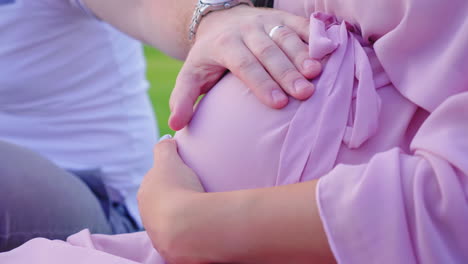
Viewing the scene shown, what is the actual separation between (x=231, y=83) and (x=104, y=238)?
12.4 inches

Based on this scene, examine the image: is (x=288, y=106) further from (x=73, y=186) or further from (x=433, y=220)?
(x=73, y=186)

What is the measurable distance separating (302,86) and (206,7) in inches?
15.8

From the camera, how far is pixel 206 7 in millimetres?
1268

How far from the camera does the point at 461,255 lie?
77 cm

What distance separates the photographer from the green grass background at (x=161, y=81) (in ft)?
11.2

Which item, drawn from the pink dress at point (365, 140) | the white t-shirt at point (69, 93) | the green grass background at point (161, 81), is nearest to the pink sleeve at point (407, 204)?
the pink dress at point (365, 140)

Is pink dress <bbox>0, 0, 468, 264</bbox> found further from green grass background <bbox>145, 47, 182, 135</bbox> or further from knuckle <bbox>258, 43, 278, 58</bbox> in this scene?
green grass background <bbox>145, 47, 182, 135</bbox>

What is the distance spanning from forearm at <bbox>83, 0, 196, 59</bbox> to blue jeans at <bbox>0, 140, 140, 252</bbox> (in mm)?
356

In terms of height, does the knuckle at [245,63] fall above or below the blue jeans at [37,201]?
above

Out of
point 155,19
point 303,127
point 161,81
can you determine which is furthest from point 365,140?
point 161,81

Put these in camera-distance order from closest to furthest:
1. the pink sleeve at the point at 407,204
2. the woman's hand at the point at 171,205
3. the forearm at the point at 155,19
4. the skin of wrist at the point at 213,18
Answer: the pink sleeve at the point at 407,204 → the woman's hand at the point at 171,205 → the skin of wrist at the point at 213,18 → the forearm at the point at 155,19

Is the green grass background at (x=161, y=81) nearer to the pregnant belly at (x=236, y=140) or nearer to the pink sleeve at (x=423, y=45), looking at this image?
the pregnant belly at (x=236, y=140)

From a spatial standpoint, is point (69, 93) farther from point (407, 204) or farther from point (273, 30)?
point (407, 204)

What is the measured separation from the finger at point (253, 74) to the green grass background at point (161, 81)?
80.8 inches
